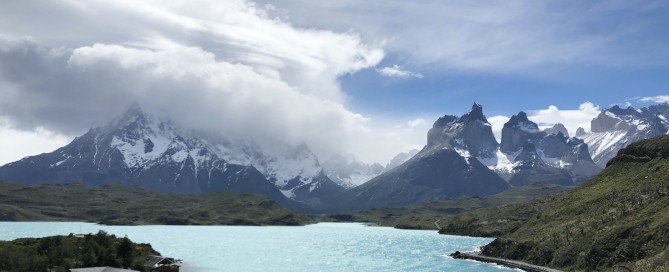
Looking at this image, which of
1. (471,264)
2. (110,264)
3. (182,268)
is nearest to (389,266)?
(471,264)

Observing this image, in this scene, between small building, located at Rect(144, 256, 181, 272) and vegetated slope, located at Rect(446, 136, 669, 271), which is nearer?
vegetated slope, located at Rect(446, 136, 669, 271)

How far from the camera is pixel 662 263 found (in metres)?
113

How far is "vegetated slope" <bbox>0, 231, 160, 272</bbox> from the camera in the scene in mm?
111750

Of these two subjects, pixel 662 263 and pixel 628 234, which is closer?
pixel 662 263

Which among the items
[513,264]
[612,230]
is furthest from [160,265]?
[612,230]

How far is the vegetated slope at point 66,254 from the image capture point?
112 meters

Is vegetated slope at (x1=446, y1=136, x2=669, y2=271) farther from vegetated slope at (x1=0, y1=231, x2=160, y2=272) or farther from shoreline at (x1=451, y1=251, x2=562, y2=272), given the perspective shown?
vegetated slope at (x1=0, y1=231, x2=160, y2=272)

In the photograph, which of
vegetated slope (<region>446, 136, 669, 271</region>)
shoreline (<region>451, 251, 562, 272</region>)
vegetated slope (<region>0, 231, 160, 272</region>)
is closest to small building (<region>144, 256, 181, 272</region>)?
vegetated slope (<region>0, 231, 160, 272</region>)

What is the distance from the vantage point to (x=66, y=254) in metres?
125

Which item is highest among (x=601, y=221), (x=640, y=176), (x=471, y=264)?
(x=640, y=176)

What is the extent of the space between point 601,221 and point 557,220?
31.9 meters

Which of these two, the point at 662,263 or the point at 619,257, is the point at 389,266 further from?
the point at 662,263

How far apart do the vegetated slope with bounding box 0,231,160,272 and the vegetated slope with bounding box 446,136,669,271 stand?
10664 centimetres

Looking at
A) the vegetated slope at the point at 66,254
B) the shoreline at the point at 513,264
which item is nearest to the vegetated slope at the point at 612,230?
the shoreline at the point at 513,264
